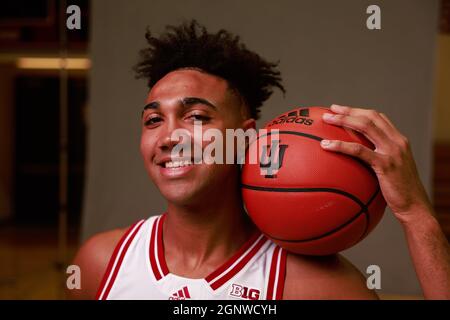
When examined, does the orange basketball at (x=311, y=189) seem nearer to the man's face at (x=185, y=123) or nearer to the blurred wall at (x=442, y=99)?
the man's face at (x=185, y=123)

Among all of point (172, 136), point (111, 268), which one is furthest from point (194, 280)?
point (172, 136)

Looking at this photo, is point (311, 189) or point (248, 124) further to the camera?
point (248, 124)

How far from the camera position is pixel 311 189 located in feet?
2.97

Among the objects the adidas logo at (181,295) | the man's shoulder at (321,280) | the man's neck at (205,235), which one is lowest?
the adidas logo at (181,295)

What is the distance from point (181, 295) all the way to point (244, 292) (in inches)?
6.0

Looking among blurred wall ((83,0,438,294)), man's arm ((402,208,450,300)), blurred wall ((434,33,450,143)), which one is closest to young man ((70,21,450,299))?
man's arm ((402,208,450,300))


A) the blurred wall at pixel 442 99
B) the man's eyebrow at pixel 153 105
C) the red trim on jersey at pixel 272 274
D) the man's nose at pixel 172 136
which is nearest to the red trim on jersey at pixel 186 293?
the red trim on jersey at pixel 272 274

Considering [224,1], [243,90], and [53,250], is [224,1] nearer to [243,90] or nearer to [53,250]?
[243,90]

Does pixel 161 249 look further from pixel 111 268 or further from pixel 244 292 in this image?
pixel 244 292

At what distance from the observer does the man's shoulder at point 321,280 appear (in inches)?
40.0

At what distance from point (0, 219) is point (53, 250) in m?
1.61

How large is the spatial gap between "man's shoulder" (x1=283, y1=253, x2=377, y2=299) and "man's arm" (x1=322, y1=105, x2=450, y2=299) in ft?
0.58

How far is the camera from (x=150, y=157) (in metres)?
1.05
